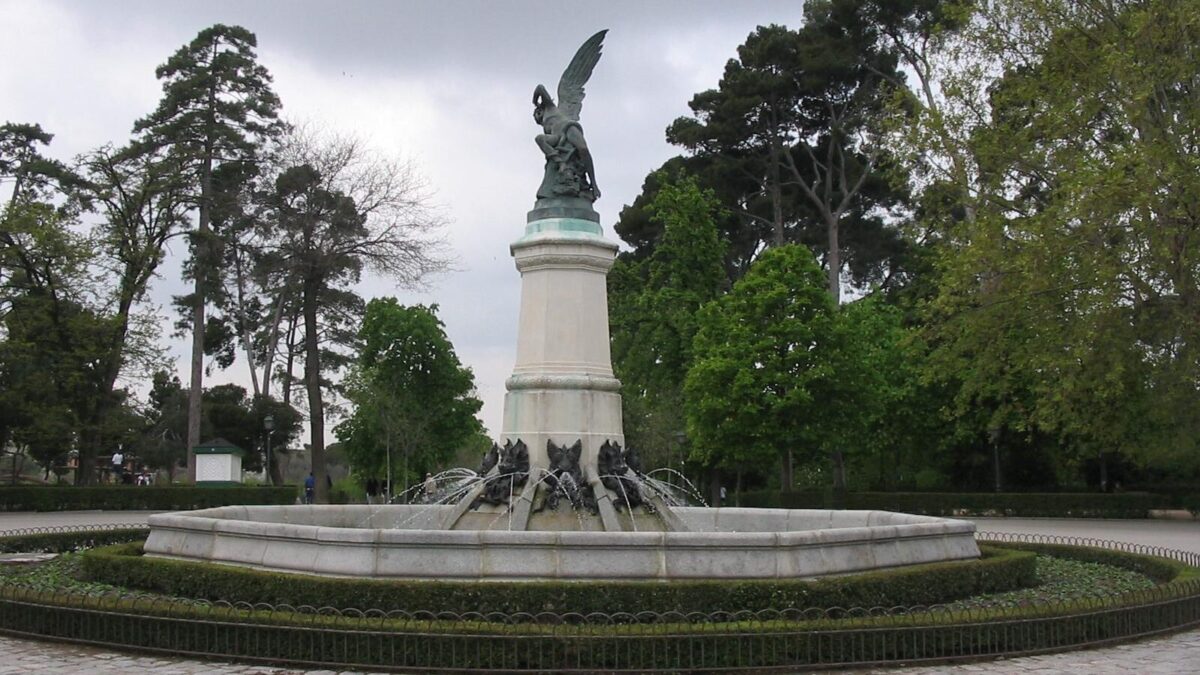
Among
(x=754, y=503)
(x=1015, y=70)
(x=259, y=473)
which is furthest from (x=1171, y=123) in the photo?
(x=259, y=473)

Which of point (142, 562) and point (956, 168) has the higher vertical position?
point (956, 168)

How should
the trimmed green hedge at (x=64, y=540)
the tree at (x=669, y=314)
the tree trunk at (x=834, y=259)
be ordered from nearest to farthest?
the trimmed green hedge at (x=64, y=540), the tree at (x=669, y=314), the tree trunk at (x=834, y=259)

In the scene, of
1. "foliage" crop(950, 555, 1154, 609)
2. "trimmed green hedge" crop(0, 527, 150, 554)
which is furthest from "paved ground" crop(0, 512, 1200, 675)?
"trimmed green hedge" crop(0, 527, 150, 554)

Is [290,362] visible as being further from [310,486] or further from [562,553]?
[562,553]

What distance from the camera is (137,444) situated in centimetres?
6606

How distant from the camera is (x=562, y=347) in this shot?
16.9 m

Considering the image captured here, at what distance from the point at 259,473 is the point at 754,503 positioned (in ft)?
125

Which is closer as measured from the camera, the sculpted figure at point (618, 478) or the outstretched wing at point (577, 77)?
the sculpted figure at point (618, 478)

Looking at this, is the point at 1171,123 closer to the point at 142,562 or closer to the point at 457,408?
the point at 142,562

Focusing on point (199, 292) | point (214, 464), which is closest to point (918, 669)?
point (214, 464)

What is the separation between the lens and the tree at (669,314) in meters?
45.0

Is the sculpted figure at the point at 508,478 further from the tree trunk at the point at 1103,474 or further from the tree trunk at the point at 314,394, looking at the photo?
the tree trunk at the point at 1103,474

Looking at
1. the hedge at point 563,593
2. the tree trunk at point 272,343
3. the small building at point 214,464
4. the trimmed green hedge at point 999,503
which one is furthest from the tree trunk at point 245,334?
the hedge at point 563,593

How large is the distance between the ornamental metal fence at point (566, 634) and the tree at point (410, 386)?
1584 inches
